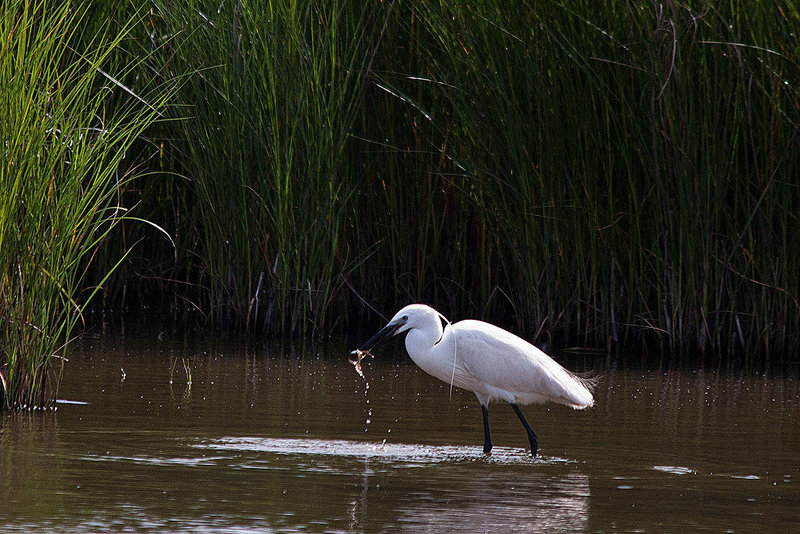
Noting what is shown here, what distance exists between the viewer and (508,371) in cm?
643

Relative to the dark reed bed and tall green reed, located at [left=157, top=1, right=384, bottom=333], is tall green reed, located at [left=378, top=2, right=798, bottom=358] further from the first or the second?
tall green reed, located at [left=157, top=1, right=384, bottom=333]

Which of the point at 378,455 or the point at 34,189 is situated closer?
the point at 378,455

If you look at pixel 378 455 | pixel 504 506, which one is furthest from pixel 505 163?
pixel 504 506

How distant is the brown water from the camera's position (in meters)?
4.51

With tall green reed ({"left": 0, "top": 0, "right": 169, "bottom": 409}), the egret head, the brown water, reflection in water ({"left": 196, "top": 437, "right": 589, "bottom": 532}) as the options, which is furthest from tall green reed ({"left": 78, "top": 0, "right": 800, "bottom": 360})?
reflection in water ({"left": 196, "top": 437, "right": 589, "bottom": 532})

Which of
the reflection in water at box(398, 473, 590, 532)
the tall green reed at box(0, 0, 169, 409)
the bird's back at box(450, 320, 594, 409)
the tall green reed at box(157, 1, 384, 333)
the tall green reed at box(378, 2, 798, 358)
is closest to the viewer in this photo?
the reflection in water at box(398, 473, 590, 532)

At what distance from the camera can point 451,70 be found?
9.63m

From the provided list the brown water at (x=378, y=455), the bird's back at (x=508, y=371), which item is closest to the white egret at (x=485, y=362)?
the bird's back at (x=508, y=371)

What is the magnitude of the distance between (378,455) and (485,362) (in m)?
0.99

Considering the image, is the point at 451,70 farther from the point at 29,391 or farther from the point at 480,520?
the point at 480,520

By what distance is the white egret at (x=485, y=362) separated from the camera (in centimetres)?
643

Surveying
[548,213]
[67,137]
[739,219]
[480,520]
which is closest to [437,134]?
[548,213]

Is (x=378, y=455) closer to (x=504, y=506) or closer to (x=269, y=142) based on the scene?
(x=504, y=506)

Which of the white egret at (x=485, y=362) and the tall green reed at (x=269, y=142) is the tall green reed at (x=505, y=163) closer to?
the tall green reed at (x=269, y=142)
